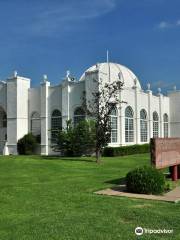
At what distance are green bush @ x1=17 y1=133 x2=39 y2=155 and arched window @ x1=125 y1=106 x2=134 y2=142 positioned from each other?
8.51 m

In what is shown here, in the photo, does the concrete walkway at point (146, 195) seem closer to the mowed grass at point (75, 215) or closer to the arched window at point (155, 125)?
the mowed grass at point (75, 215)

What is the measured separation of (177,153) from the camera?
14234 millimetres

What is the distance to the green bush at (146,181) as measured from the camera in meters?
10.6

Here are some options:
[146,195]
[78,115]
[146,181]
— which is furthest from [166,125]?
[146,195]

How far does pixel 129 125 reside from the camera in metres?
36.4

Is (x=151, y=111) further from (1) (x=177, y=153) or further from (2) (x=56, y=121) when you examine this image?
(1) (x=177, y=153)

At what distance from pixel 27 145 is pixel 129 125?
9821 millimetres

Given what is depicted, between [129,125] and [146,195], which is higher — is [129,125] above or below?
above

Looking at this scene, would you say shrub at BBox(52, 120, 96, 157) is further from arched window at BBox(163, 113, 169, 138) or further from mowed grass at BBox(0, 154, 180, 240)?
arched window at BBox(163, 113, 169, 138)

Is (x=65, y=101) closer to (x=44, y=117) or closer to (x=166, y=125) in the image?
(x=44, y=117)

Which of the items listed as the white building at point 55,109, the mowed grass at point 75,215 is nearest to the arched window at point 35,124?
the white building at point 55,109

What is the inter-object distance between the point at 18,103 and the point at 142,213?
95.7 ft

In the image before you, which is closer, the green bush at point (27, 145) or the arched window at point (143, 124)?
the green bush at point (27, 145)

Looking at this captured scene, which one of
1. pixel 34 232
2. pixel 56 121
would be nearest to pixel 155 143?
pixel 34 232
